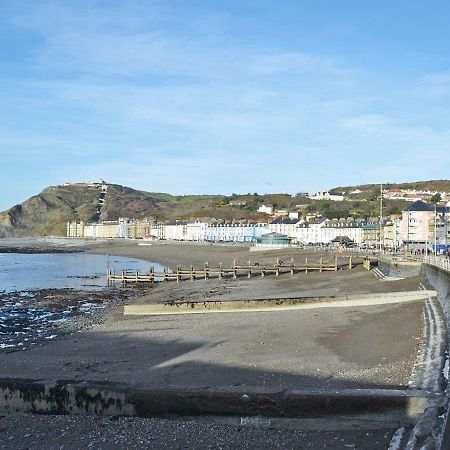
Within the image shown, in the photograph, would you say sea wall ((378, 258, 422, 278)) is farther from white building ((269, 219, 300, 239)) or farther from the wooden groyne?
white building ((269, 219, 300, 239))

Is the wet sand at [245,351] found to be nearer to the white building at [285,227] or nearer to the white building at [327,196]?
the white building at [285,227]

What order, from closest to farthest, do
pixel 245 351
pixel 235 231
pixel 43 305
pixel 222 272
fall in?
pixel 245 351 < pixel 43 305 < pixel 222 272 < pixel 235 231

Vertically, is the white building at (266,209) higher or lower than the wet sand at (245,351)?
higher

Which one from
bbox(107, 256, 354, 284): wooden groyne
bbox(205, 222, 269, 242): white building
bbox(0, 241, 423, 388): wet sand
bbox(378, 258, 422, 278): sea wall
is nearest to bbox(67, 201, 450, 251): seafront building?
bbox(205, 222, 269, 242): white building

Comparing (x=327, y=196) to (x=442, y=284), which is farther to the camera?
(x=327, y=196)

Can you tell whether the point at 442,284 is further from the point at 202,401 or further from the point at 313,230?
the point at 313,230

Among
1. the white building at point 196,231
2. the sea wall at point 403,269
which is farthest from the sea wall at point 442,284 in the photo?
the white building at point 196,231

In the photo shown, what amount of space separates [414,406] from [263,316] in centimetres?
1154

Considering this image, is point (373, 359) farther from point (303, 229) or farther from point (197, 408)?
point (303, 229)

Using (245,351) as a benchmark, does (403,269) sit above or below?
above

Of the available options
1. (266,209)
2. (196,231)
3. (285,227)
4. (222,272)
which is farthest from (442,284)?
(266,209)

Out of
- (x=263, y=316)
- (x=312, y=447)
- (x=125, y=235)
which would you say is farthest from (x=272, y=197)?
(x=312, y=447)

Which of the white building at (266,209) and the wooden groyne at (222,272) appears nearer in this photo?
Answer: the wooden groyne at (222,272)

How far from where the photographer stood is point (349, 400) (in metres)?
7.66
